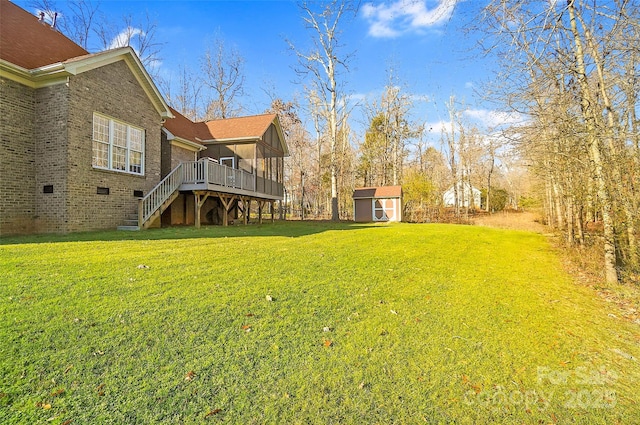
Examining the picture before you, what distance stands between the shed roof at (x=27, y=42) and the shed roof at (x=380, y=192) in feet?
63.2

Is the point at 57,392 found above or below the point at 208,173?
below

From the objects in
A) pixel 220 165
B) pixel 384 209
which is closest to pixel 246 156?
pixel 220 165

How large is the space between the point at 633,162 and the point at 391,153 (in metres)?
26.7

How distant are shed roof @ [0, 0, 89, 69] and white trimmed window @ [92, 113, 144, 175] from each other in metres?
2.24

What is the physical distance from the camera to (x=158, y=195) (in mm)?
11727

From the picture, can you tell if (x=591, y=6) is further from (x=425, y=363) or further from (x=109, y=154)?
(x=109, y=154)

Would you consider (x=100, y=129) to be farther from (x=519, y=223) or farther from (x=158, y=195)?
(x=519, y=223)

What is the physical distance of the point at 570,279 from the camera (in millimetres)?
7555

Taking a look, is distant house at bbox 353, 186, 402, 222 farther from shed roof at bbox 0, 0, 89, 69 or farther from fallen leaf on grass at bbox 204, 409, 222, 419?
fallen leaf on grass at bbox 204, 409, 222, 419

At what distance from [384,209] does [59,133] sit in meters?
20.6

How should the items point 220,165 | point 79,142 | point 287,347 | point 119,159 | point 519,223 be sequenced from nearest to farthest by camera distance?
point 287,347, point 79,142, point 119,159, point 220,165, point 519,223

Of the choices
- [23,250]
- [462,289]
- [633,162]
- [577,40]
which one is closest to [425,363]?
[462,289]

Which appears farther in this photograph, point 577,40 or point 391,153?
point 391,153

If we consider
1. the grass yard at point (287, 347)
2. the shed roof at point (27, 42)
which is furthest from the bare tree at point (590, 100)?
the shed roof at point (27, 42)
